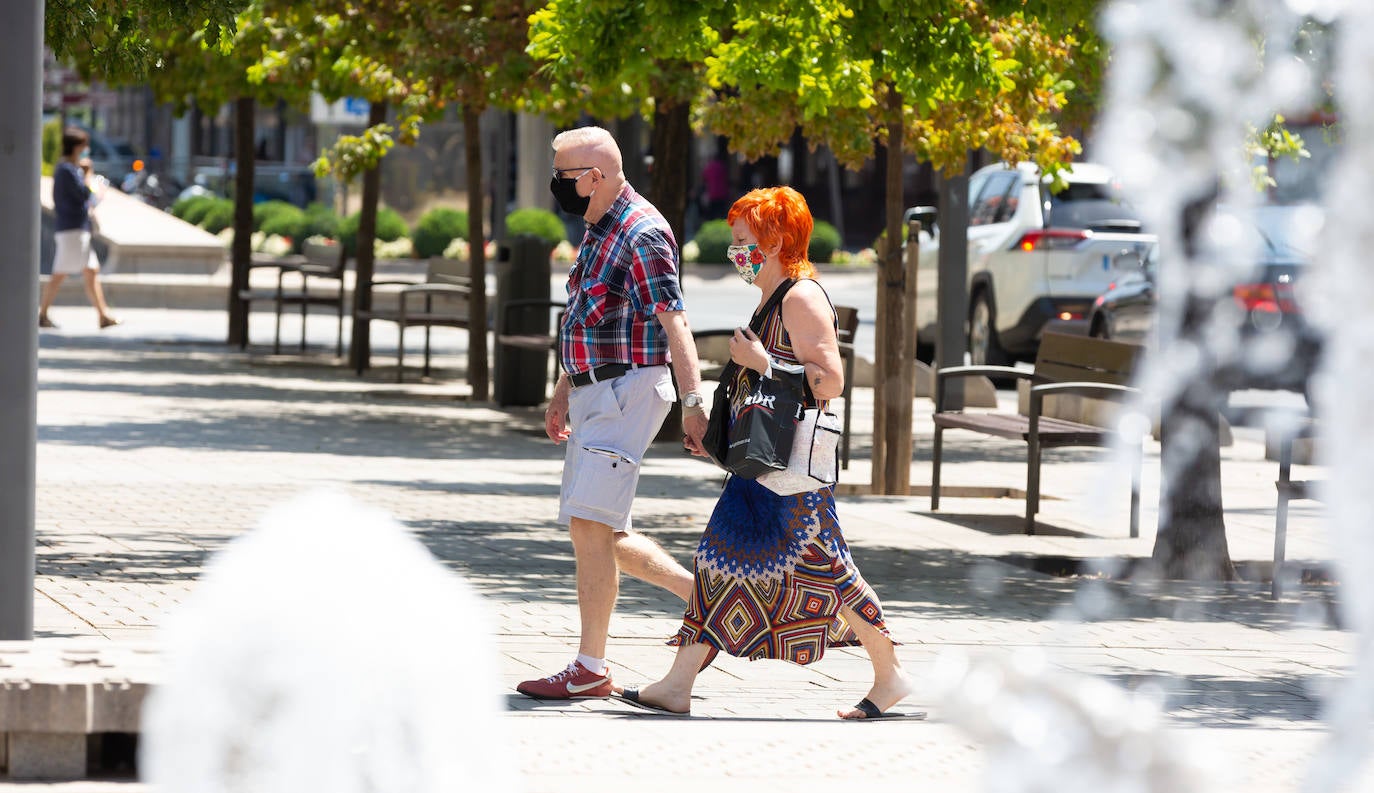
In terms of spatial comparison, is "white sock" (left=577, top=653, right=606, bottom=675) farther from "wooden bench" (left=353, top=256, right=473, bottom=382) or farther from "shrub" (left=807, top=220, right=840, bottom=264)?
"shrub" (left=807, top=220, right=840, bottom=264)

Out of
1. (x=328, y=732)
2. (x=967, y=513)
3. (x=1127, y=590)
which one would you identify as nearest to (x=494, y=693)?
(x=328, y=732)

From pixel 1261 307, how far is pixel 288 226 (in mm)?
22241

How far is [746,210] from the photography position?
23.9ft

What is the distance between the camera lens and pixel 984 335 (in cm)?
2170

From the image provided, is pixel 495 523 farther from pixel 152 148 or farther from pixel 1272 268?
pixel 152 148

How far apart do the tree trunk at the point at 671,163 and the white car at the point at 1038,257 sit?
465 cm

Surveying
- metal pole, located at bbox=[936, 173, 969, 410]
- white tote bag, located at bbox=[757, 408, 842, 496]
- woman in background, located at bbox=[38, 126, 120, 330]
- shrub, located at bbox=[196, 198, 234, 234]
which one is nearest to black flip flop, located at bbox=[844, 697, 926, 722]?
white tote bag, located at bbox=[757, 408, 842, 496]

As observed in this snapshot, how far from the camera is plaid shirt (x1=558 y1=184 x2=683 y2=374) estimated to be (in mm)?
7316

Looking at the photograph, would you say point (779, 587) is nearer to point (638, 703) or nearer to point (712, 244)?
point (638, 703)

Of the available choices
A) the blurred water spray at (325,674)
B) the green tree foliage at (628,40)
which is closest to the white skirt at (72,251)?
the green tree foliage at (628,40)

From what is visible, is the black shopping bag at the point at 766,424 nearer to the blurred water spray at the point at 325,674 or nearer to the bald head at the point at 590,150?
the bald head at the point at 590,150

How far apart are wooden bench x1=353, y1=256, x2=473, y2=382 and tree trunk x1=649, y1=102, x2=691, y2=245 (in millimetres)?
3386

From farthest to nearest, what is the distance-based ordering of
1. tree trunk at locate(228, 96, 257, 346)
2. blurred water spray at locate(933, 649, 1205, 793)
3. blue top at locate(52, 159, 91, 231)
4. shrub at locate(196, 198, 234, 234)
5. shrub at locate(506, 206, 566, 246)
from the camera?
1. shrub at locate(196, 198, 234, 234)
2. shrub at locate(506, 206, 566, 246)
3. blue top at locate(52, 159, 91, 231)
4. tree trunk at locate(228, 96, 257, 346)
5. blurred water spray at locate(933, 649, 1205, 793)

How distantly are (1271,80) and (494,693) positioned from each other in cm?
625
